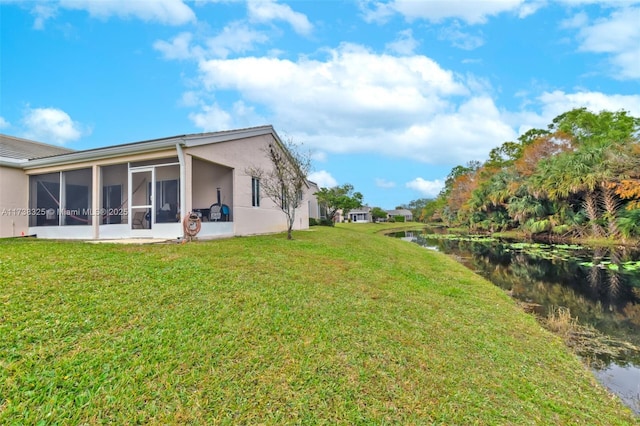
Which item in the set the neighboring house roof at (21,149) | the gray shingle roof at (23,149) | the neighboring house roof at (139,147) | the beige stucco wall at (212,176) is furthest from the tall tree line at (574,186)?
the gray shingle roof at (23,149)

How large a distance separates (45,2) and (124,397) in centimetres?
1349

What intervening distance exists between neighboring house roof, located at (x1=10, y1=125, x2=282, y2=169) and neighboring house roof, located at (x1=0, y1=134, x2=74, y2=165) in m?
0.49

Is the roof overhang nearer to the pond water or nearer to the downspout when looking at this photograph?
the downspout

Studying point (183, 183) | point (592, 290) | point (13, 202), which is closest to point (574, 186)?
point (592, 290)

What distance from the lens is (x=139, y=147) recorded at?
8.83 metres

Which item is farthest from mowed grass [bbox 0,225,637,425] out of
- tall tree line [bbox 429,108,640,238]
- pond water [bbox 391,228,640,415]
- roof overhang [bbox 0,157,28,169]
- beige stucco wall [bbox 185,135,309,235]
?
tall tree line [bbox 429,108,640,238]

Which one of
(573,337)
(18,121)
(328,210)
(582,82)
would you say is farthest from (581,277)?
(18,121)

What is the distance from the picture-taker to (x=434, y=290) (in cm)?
669

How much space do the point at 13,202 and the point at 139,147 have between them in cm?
613

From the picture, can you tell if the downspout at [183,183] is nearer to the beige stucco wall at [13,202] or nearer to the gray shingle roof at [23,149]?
the beige stucco wall at [13,202]

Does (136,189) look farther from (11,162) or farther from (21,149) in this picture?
(21,149)

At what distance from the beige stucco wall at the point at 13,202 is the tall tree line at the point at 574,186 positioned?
28212 millimetres

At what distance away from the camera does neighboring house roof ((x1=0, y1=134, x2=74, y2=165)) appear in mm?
10758

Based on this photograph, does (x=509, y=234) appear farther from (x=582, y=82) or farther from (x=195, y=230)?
(x=195, y=230)
